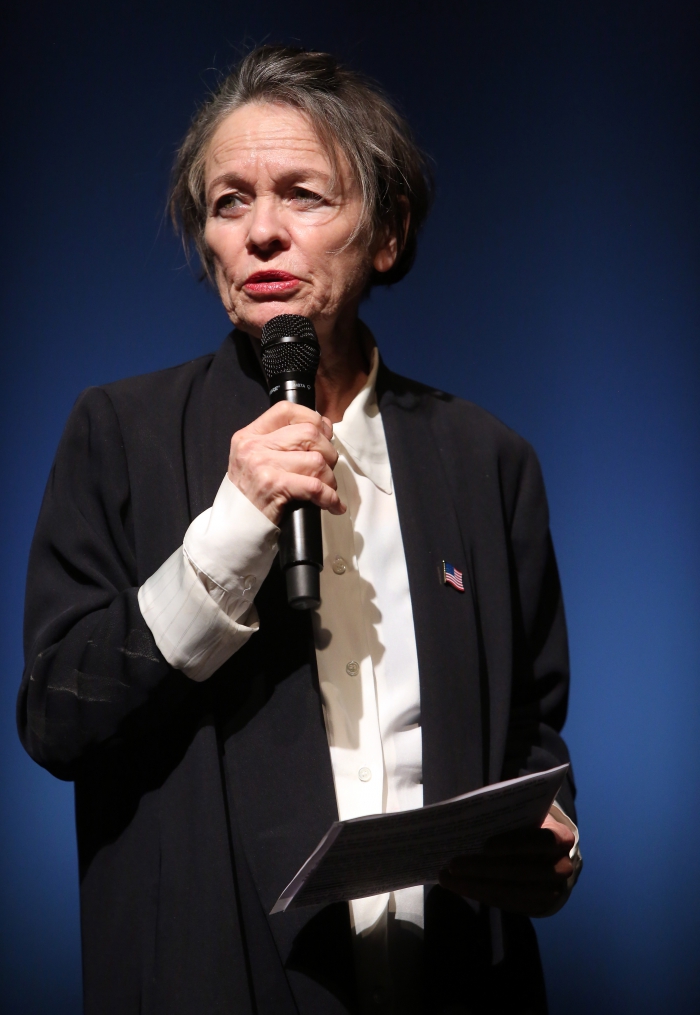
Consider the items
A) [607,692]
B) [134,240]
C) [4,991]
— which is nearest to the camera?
[4,991]

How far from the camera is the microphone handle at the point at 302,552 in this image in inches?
36.6

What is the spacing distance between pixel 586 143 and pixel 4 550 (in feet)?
5.09

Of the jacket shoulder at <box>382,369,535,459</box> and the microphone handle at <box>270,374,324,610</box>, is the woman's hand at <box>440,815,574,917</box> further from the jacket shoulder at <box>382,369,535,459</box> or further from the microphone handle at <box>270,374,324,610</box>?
the jacket shoulder at <box>382,369,535,459</box>

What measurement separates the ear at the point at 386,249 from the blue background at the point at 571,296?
659mm

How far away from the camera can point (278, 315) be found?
123 cm

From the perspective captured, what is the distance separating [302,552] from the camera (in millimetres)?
954

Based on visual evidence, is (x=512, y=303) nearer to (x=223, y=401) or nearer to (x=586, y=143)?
(x=586, y=143)

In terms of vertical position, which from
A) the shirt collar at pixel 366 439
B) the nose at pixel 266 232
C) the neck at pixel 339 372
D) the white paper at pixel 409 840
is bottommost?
the white paper at pixel 409 840

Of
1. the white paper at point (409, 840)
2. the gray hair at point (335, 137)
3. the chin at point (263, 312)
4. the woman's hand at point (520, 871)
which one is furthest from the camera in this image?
the gray hair at point (335, 137)

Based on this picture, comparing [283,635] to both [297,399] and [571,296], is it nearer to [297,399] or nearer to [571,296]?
[297,399]

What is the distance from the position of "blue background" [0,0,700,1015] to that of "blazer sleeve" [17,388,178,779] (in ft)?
2.59

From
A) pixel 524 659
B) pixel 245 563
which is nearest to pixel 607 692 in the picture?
pixel 524 659

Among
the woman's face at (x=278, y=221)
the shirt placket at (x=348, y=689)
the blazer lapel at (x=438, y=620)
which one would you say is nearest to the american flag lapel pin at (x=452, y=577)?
the blazer lapel at (x=438, y=620)

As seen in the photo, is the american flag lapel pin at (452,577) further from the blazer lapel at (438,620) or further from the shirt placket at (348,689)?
the shirt placket at (348,689)
